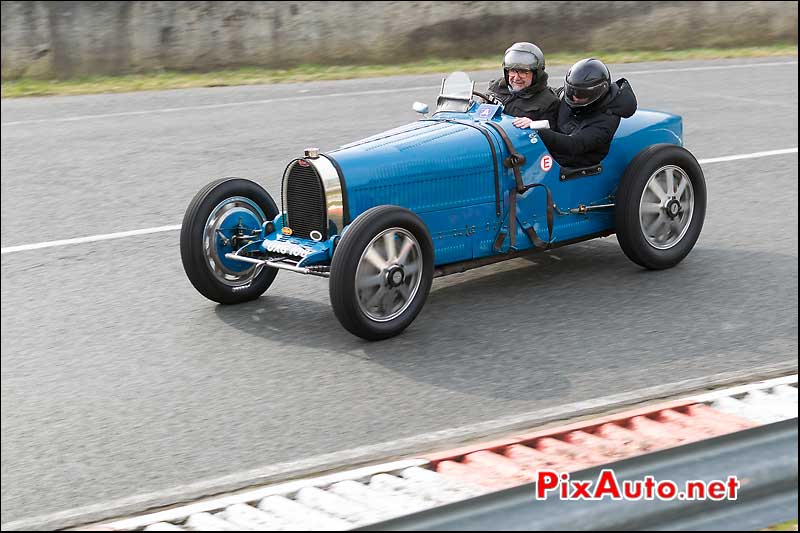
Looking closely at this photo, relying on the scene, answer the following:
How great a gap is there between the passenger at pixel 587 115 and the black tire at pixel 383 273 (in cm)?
125

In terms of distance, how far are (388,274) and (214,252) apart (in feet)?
3.77

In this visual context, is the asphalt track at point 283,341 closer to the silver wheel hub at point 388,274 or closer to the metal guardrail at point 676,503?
the silver wheel hub at point 388,274

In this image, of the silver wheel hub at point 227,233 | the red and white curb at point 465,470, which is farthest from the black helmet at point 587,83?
the red and white curb at point 465,470

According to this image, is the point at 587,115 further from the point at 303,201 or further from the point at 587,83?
the point at 303,201

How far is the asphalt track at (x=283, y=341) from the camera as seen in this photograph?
4.93 metres

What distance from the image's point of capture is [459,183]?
658cm

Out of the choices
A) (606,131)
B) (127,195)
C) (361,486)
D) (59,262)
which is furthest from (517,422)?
(127,195)

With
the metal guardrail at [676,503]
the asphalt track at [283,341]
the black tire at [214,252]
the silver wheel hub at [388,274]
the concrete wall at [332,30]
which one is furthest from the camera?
the concrete wall at [332,30]

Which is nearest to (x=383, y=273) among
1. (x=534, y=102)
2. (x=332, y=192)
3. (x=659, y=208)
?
(x=332, y=192)

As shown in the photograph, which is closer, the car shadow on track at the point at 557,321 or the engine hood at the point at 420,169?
the car shadow on track at the point at 557,321

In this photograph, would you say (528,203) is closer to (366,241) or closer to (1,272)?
(366,241)

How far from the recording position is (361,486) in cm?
433

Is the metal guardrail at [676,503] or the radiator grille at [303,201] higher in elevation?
the radiator grille at [303,201]

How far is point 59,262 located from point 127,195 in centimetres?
191
